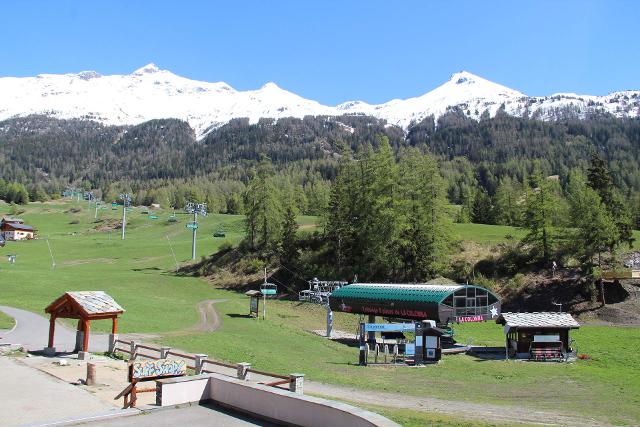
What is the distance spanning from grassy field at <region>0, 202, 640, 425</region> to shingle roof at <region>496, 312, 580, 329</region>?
8.64ft

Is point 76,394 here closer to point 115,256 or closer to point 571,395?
point 571,395

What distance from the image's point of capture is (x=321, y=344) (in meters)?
39.2

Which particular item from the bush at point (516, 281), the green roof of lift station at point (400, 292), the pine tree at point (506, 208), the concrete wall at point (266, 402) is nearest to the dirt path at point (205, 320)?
the green roof of lift station at point (400, 292)

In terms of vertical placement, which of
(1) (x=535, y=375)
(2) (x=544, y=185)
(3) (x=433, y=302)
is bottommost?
(1) (x=535, y=375)

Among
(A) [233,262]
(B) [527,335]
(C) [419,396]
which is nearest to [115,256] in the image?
(A) [233,262]

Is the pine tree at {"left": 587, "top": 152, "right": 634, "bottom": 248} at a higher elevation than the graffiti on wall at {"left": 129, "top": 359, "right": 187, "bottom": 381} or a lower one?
higher

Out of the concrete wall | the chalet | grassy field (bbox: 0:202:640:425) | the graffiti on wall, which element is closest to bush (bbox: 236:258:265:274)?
grassy field (bbox: 0:202:640:425)

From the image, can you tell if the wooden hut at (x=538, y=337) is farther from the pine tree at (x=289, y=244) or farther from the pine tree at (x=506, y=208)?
the pine tree at (x=506, y=208)

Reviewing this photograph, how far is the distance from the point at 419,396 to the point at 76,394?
13.0 metres

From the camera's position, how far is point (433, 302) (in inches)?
1545

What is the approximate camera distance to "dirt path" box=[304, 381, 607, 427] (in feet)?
60.2

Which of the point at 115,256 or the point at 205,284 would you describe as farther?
the point at 115,256

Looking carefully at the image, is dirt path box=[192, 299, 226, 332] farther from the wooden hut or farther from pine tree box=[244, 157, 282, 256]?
pine tree box=[244, 157, 282, 256]

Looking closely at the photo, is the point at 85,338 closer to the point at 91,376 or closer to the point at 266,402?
the point at 91,376
